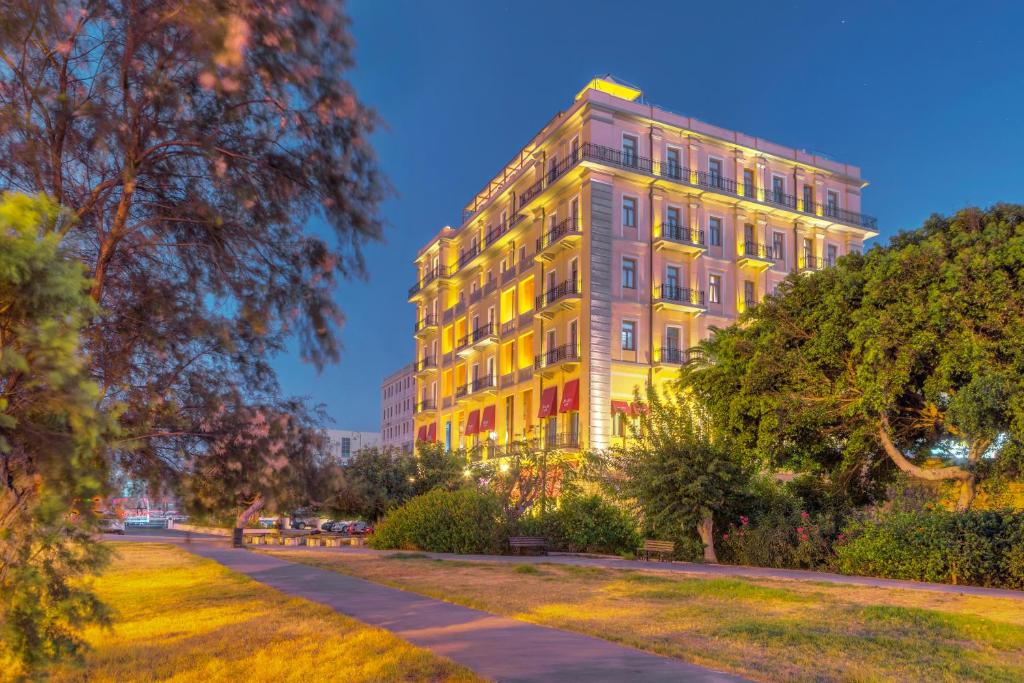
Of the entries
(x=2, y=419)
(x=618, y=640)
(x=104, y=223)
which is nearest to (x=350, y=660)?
(x=618, y=640)

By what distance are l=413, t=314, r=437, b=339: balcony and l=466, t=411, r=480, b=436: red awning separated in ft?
35.9

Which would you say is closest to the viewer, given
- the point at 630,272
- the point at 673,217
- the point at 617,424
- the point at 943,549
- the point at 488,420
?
the point at 943,549

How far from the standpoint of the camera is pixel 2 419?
17.7ft

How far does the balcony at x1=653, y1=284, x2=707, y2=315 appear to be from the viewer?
45534mm

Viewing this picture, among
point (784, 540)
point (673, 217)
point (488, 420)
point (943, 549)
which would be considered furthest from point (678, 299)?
point (943, 549)

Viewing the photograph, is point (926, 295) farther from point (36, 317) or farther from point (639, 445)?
point (36, 317)

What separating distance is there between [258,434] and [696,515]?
1841 centimetres

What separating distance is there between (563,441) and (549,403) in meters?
2.27

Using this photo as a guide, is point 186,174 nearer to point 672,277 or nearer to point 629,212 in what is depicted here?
point 629,212

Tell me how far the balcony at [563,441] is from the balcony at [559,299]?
21.7ft

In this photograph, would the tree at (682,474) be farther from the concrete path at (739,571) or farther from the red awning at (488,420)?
the red awning at (488,420)

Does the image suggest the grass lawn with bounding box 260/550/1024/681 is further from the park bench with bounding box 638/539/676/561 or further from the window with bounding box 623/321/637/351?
the window with bounding box 623/321/637/351

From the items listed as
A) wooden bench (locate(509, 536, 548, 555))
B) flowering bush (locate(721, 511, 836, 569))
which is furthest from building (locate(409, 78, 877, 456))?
flowering bush (locate(721, 511, 836, 569))

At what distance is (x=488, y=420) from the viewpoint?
177ft
